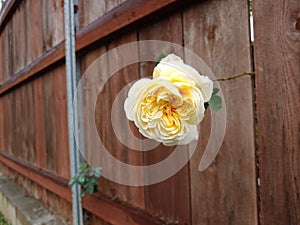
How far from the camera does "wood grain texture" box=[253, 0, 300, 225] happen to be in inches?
26.7

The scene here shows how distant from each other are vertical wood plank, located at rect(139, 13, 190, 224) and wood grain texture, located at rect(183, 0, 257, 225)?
8cm

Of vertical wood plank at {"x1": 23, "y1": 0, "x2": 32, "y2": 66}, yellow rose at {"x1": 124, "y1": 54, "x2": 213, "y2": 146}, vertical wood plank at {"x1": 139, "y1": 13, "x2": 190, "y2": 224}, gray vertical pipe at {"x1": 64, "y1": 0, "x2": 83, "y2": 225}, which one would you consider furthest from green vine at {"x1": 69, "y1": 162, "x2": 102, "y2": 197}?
vertical wood plank at {"x1": 23, "y1": 0, "x2": 32, "y2": 66}

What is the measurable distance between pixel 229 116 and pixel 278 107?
15cm

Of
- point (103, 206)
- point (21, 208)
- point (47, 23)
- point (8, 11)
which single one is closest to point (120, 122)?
point (103, 206)

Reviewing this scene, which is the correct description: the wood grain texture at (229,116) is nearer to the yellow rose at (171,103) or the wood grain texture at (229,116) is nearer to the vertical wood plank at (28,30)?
the yellow rose at (171,103)

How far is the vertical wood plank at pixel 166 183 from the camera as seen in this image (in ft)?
3.38

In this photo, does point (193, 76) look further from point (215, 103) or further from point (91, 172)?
point (91, 172)

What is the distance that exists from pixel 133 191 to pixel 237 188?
21.9 inches

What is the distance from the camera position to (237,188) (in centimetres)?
85

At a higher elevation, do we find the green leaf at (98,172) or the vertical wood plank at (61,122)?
the vertical wood plank at (61,122)

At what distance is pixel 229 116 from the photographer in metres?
0.84

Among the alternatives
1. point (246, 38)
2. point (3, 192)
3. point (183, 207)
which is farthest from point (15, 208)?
point (246, 38)

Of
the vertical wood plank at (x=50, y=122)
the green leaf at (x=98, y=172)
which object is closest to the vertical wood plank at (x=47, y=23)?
the vertical wood plank at (x=50, y=122)

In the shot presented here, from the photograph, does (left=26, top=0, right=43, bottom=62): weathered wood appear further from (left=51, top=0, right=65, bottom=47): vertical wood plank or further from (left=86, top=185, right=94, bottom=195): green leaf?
(left=86, top=185, right=94, bottom=195): green leaf
